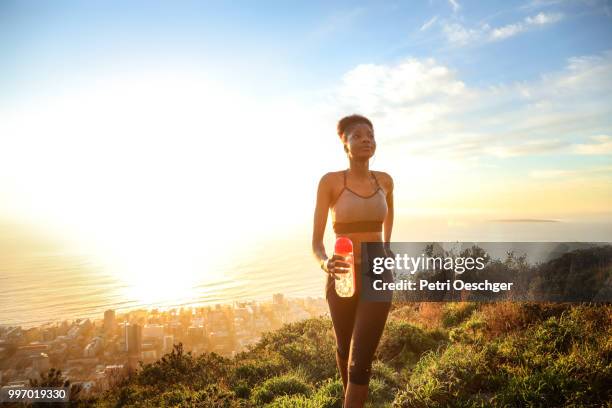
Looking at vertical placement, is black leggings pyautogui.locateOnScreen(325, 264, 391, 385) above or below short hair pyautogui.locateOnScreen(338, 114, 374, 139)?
below

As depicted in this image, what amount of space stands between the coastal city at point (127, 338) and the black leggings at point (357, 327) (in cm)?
616

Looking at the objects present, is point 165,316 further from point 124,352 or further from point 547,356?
point 547,356

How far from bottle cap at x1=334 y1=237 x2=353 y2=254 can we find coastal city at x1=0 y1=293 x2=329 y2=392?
669 cm

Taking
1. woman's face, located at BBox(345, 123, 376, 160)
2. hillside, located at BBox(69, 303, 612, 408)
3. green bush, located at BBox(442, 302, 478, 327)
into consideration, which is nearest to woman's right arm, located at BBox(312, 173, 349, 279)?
woman's face, located at BBox(345, 123, 376, 160)

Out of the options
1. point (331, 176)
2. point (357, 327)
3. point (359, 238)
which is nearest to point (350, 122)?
point (331, 176)

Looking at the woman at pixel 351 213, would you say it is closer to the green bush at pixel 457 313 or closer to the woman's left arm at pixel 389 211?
the woman's left arm at pixel 389 211

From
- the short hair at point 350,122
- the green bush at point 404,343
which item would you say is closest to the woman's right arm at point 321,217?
the short hair at point 350,122

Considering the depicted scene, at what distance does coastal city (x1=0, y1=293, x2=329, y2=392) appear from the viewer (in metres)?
9.98

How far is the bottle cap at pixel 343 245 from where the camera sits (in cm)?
338

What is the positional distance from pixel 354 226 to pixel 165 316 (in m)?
12.0

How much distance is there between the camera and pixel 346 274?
3.55 metres

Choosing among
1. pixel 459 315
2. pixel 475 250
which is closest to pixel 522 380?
pixel 459 315

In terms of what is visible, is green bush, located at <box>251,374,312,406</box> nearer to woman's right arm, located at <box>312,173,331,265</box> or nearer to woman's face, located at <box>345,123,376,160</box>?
woman's right arm, located at <box>312,173,331,265</box>

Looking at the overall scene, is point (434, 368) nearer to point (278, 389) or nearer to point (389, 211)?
point (278, 389)
